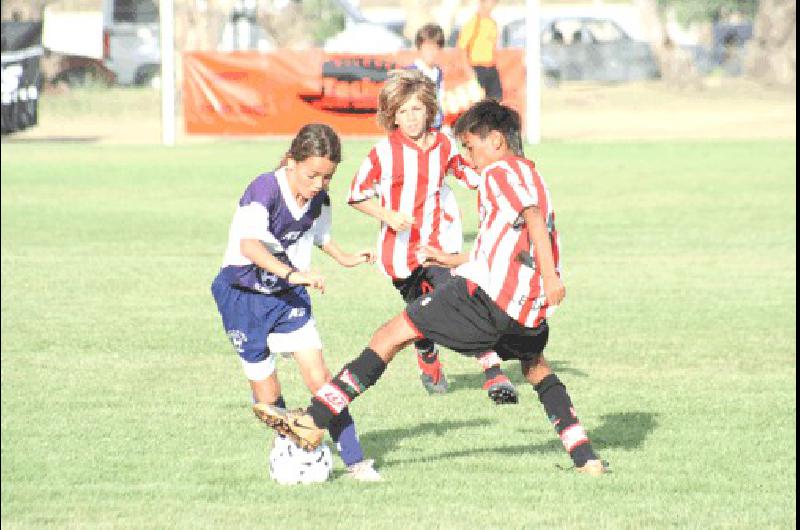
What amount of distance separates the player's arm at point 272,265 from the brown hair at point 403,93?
6.47ft

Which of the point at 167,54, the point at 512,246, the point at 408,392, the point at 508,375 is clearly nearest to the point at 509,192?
the point at 512,246

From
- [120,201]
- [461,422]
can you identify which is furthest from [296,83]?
[461,422]

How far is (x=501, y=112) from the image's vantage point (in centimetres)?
829

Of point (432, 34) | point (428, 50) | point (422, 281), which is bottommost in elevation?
point (422, 281)

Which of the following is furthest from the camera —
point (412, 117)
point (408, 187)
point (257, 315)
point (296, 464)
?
point (408, 187)

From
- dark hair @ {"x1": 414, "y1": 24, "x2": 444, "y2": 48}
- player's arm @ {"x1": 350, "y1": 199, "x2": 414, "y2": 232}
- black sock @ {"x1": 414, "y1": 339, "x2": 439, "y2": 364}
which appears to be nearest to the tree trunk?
dark hair @ {"x1": 414, "y1": 24, "x2": 444, "y2": 48}

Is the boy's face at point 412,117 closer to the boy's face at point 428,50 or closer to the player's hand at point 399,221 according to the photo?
the player's hand at point 399,221

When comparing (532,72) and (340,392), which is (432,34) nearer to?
(340,392)

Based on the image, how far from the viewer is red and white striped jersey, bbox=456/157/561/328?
26.3 ft

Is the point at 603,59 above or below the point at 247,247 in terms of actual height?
below

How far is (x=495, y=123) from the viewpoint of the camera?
8.24 metres

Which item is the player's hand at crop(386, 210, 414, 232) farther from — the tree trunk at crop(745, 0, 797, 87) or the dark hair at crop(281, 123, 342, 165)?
the tree trunk at crop(745, 0, 797, 87)

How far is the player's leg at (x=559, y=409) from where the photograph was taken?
27.0 ft

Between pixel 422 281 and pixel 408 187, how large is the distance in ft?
1.73
